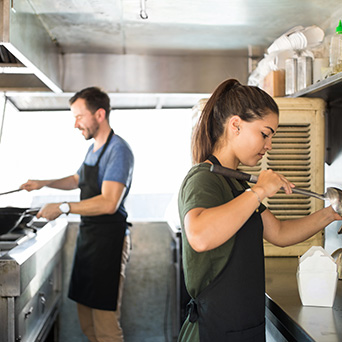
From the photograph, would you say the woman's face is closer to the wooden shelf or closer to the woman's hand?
the woman's hand

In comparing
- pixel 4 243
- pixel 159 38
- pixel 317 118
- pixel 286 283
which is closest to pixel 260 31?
pixel 159 38

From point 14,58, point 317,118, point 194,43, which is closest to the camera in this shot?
point 317,118

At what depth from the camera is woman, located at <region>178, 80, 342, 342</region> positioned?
1.31 meters

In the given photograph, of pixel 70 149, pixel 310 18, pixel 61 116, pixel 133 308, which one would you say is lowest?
pixel 133 308

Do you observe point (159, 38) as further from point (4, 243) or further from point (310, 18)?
point (4, 243)

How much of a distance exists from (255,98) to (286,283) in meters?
0.80

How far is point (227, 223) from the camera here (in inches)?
50.9

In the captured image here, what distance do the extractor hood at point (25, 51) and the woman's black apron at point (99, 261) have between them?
0.99m

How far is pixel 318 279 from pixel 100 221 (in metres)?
1.65

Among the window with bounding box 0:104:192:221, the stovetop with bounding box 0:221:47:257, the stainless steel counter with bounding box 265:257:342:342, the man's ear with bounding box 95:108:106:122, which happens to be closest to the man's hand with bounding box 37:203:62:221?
the stovetop with bounding box 0:221:47:257

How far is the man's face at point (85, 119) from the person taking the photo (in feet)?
9.75

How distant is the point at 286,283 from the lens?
185cm

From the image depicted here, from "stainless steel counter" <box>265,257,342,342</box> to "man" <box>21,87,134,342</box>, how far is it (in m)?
1.19

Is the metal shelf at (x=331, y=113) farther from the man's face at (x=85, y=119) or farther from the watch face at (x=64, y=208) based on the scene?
the watch face at (x=64, y=208)
